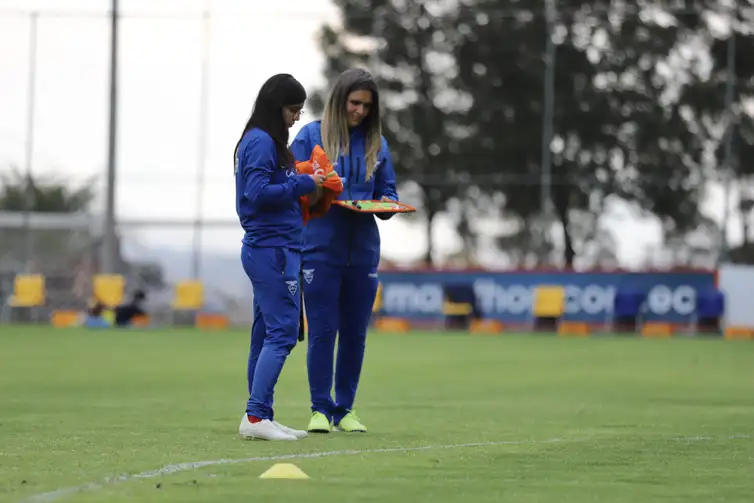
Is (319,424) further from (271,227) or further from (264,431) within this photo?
(271,227)

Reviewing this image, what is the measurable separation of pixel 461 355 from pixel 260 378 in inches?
454

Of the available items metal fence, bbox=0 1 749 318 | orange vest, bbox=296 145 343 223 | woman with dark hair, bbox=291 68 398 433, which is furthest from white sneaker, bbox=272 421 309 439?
metal fence, bbox=0 1 749 318

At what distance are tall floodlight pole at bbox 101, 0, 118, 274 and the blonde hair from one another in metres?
24.0

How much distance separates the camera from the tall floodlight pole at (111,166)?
32438 millimetres

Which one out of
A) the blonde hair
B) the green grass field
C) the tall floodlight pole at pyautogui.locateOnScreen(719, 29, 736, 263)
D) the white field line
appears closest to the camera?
the white field line

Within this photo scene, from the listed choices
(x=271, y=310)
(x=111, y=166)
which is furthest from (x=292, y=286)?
(x=111, y=166)

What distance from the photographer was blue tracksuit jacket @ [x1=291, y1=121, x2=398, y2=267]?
8859 millimetres

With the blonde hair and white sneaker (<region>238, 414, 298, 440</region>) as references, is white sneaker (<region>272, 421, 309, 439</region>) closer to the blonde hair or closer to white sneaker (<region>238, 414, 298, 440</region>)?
white sneaker (<region>238, 414, 298, 440</region>)

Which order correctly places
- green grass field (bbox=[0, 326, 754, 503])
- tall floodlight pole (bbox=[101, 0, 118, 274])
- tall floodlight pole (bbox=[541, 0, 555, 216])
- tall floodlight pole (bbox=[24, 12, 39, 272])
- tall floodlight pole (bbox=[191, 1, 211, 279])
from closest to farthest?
green grass field (bbox=[0, 326, 754, 503]) → tall floodlight pole (bbox=[541, 0, 555, 216]) → tall floodlight pole (bbox=[101, 0, 118, 274]) → tall floodlight pole (bbox=[191, 1, 211, 279]) → tall floodlight pole (bbox=[24, 12, 39, 272])

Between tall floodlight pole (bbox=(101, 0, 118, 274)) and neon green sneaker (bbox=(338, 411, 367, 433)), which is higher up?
tall floodlight pole (bbox=(101, 0, 118, 274))

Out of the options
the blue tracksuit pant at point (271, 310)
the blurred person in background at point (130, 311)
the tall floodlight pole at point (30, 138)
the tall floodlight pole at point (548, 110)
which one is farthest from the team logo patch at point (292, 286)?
the tall floodlight pole at point (30, 138)

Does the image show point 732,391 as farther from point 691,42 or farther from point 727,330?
point 691,42

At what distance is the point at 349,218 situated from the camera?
8.91 metres

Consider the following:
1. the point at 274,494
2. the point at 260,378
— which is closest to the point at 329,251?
the point at 260,378
